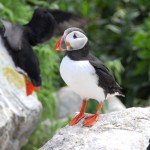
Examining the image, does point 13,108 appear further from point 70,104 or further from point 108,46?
point 108,46

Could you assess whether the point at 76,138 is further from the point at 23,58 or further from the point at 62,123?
the point at 62,123

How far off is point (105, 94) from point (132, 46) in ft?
13.4

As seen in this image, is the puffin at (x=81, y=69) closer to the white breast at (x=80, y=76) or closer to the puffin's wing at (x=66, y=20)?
the white breast at (x=80, y=76)

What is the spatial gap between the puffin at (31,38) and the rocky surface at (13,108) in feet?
0.25

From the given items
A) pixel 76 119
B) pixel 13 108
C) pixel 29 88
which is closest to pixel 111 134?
pixel 76 119

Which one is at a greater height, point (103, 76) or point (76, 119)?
point (103, 76)

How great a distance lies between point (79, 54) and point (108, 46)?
4.61 m

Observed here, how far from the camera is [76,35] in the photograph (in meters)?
3.67

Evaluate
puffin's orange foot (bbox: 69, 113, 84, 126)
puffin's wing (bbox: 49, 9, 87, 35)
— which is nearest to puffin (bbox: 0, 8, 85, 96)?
puffin's wing (bbox: 49, 9, 87, 35)

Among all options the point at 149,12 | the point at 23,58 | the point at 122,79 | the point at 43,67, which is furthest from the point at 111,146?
the point at 149,12

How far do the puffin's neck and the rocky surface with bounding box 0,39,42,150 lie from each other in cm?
95

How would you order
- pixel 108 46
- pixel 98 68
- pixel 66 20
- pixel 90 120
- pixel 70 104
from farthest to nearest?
1. pixel 108 46
2. pixel 70 104
3. pixel 66 20
4. pixel 90 120
5. pixel 98 68

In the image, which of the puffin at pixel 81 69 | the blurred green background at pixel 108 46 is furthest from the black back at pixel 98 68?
the blurred green background at pixel 108 46

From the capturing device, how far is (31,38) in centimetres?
527
